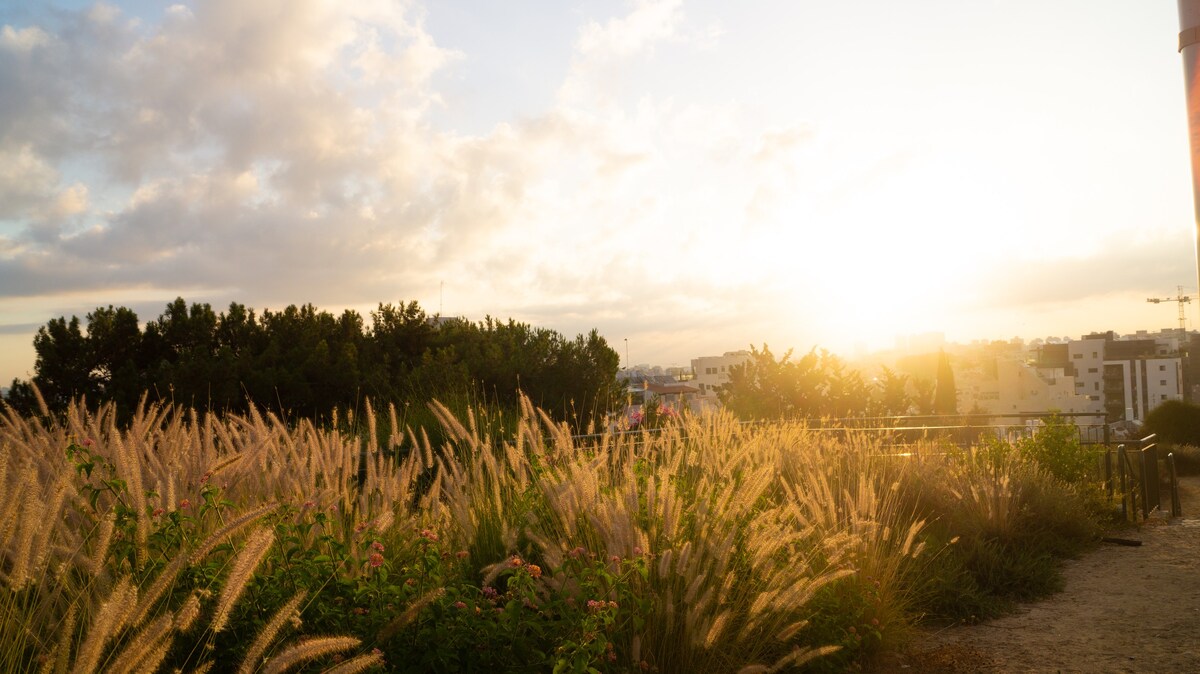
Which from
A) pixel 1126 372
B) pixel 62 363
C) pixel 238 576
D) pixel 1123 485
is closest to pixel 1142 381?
pixel 1126 372

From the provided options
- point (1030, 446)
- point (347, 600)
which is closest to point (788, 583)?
point (347, 600)

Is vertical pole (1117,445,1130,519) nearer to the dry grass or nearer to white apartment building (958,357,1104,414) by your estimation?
the dry grass

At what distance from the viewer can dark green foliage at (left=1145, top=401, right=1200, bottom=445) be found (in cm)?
1838

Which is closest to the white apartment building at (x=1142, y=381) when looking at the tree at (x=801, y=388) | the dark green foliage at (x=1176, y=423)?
the dark green foliage at (x=1176, y=423)

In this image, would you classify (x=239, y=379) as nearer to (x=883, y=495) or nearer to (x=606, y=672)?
(x=883, y=495)

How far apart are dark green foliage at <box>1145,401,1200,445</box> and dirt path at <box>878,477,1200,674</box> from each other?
1381 cm

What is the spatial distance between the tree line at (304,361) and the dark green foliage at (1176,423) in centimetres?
1195

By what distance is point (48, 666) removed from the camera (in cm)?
184

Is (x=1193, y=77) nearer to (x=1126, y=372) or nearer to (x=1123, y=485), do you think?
(x=1123, y=485)

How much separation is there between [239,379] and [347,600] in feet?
44.3

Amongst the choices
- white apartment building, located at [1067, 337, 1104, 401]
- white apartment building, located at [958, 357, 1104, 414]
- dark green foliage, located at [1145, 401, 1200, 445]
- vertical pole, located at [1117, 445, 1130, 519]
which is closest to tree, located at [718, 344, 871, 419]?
dark green foliage, located at [1145, 401, 1200, 445]

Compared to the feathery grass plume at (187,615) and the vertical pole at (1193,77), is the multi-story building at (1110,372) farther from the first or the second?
the feathery grass plume at (187,615)

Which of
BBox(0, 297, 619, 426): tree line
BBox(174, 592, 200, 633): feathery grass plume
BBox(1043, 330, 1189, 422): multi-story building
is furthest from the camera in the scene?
BBox(1043, 330, 1189, 422): multi-story building

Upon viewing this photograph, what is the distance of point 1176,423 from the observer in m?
18.8
